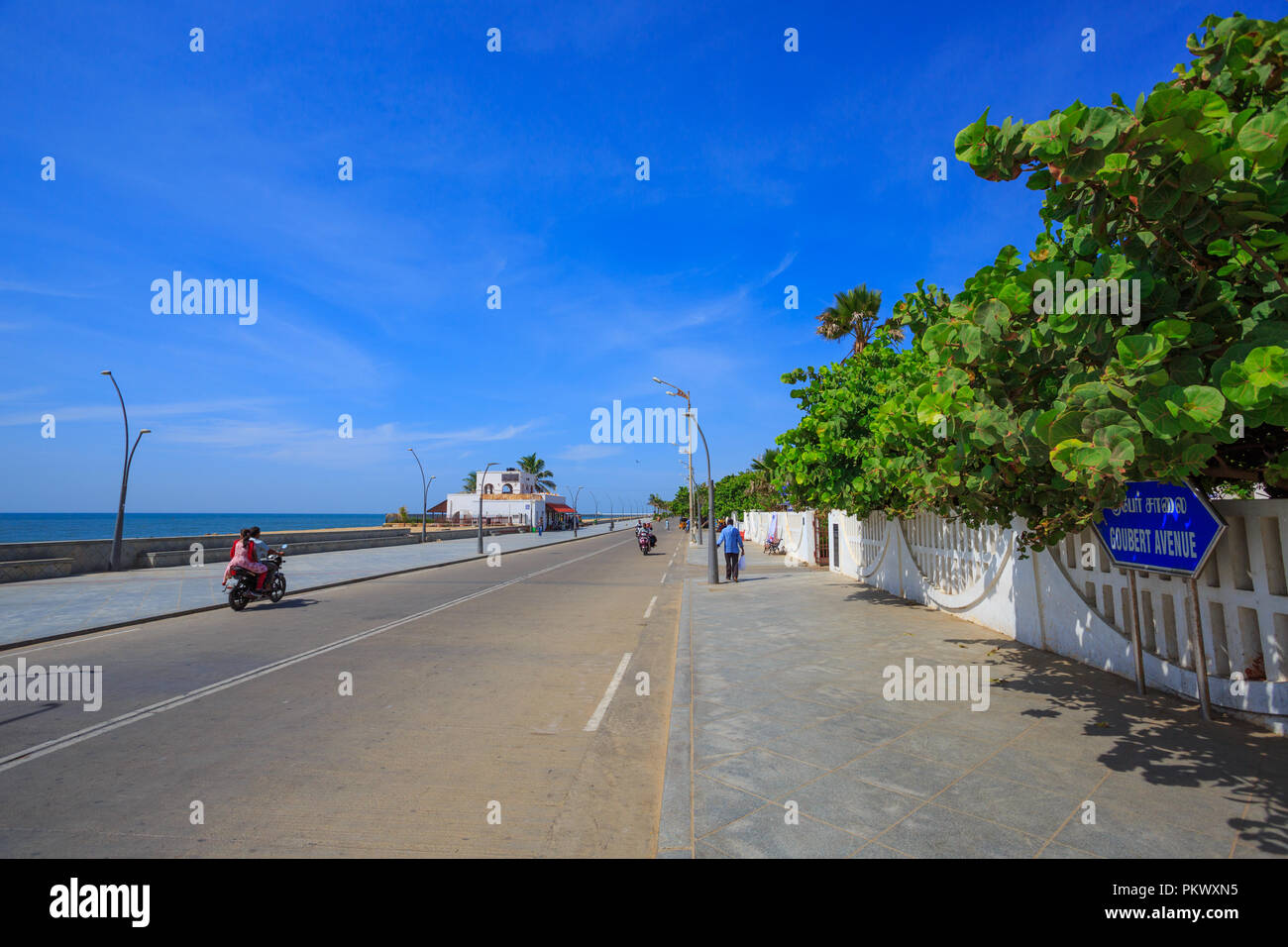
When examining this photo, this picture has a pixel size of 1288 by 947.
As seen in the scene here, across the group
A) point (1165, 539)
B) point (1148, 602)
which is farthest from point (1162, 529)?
point (1148, 602)

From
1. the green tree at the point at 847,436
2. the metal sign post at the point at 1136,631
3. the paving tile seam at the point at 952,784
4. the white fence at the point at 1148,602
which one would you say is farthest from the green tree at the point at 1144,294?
the green tree at the point at 847,436

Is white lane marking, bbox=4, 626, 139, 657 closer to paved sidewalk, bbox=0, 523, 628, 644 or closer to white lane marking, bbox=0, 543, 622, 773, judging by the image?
paved sidewalk, bbox=0, 523, 628, 644

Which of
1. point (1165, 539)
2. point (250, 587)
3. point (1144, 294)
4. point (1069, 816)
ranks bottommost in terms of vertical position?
point (1069, 816)

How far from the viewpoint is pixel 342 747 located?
5539 mm

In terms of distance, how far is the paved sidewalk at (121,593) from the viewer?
11875 mm

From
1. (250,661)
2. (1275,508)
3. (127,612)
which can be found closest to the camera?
(1275,508)

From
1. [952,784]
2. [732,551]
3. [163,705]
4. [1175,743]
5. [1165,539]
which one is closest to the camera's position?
[952,784]

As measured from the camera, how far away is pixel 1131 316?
3.74 meters

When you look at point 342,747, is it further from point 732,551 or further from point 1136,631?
point 732,551

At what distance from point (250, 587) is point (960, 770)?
1429cm
